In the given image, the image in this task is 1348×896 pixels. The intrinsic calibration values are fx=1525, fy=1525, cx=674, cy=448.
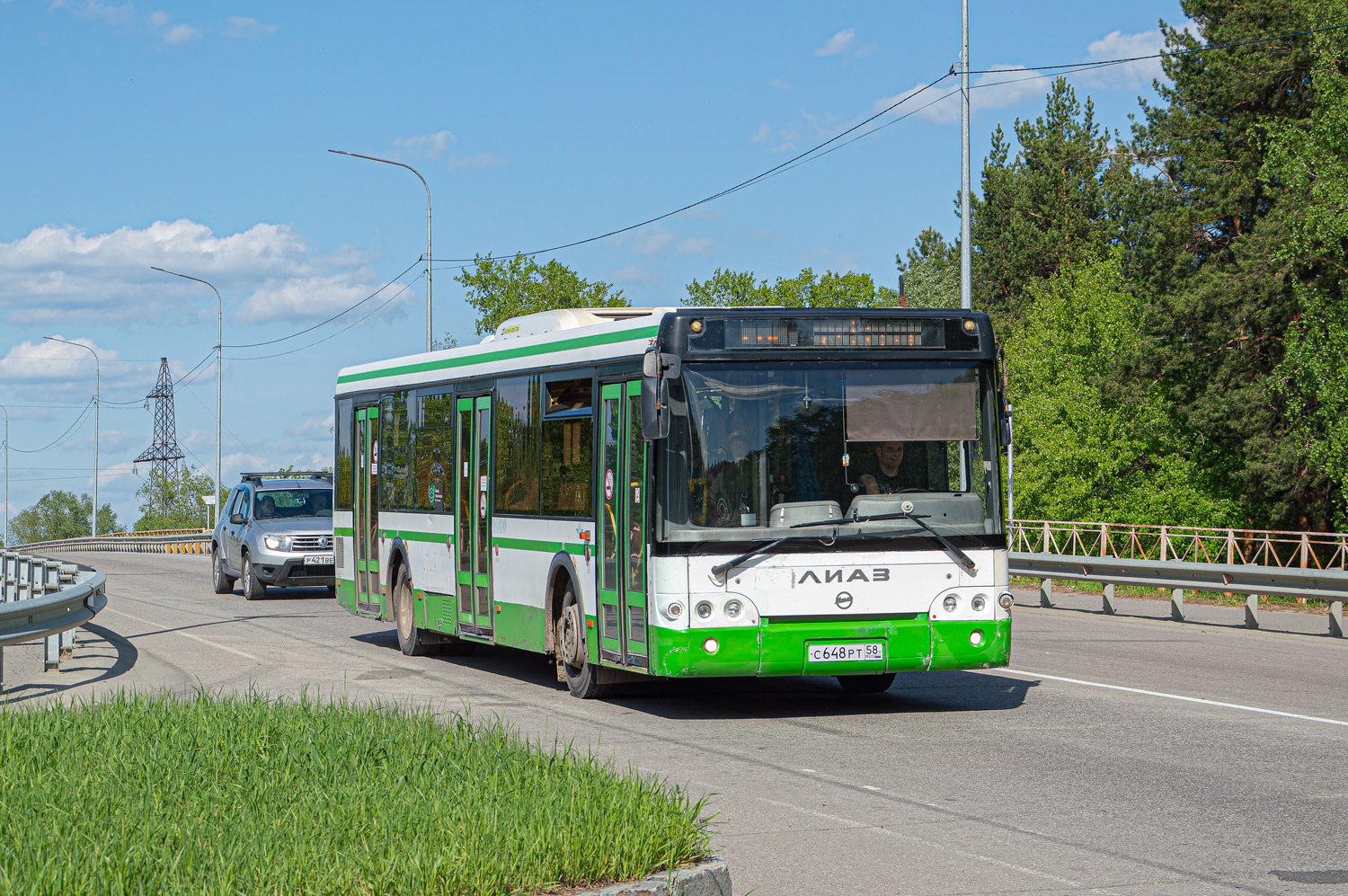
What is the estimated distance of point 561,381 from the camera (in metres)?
13.1

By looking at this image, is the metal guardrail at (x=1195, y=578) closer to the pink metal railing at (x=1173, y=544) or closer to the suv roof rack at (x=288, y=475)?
the pink metal railing at (x=1173, y=544)

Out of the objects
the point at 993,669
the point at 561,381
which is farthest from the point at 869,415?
the point at 993,669

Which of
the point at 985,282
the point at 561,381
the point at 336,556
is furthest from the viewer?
the point at 985,282

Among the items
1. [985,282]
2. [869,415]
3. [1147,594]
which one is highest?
[985,282]

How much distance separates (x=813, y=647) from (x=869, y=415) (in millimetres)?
1722

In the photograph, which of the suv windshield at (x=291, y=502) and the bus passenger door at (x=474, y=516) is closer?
the bus passenger door at (x=474, y=516)

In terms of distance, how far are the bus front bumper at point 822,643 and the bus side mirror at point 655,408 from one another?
1412 millimetres

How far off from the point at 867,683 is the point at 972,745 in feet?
9.62

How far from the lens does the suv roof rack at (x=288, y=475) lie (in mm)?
27500

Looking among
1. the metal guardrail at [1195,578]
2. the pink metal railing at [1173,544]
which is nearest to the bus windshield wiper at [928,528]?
the metal guardrail at [1195,578]

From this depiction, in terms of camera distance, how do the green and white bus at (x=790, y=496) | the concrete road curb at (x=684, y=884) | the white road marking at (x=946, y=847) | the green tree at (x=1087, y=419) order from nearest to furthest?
1. the concrete road curb at (x=684, y=884)
2. the white road marking at (x=946, y=847)
3. the green and white bus at (x=790, y=496)
4. the green tree at (x=1087, y=419)

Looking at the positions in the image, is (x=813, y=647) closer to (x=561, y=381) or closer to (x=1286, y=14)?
(x=561, y=381)

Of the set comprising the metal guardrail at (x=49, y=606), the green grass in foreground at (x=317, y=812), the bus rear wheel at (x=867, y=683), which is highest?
the metal guardrail at (x=49, y=606)

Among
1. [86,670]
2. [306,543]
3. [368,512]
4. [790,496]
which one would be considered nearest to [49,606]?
[86,670]
